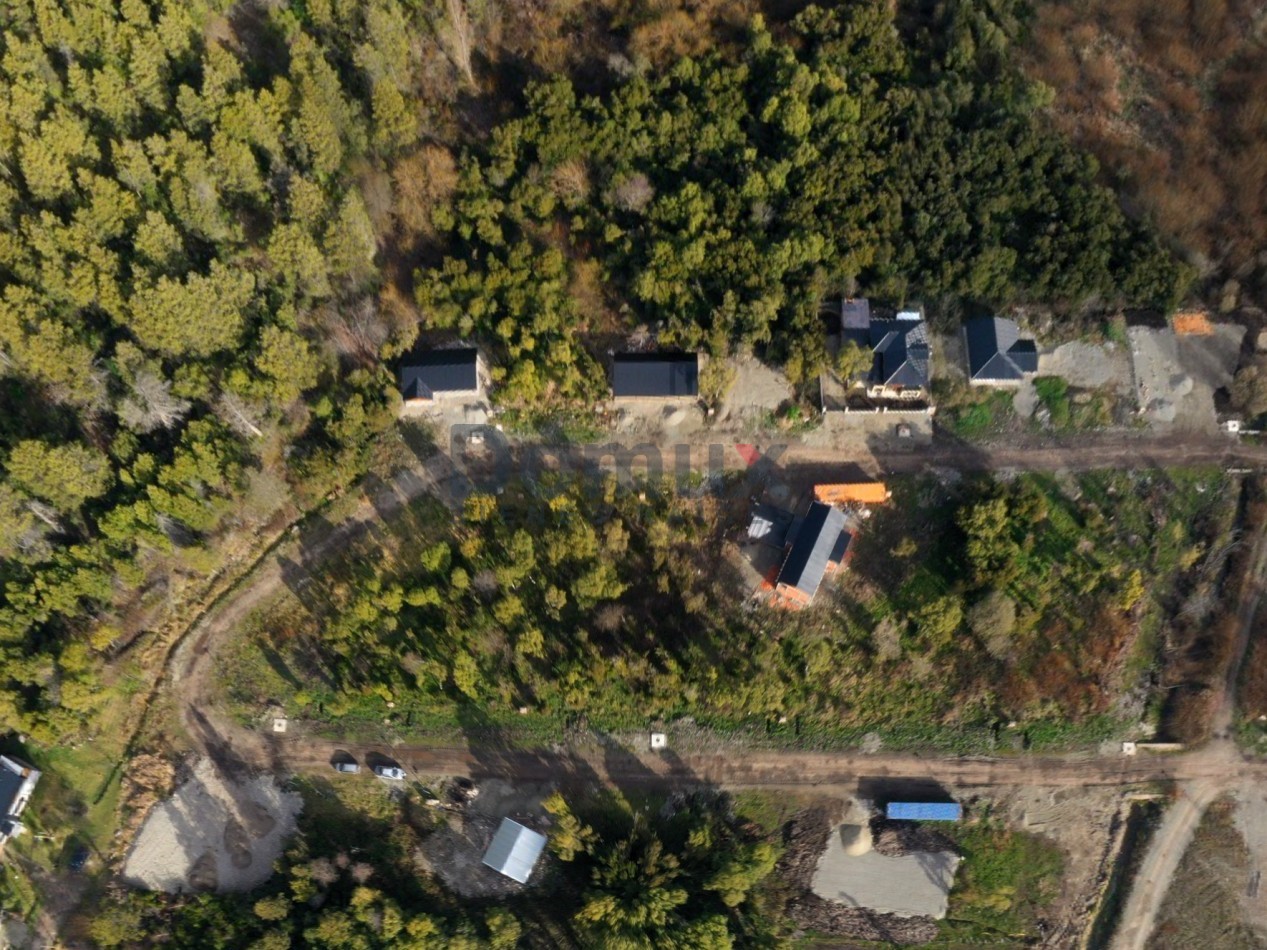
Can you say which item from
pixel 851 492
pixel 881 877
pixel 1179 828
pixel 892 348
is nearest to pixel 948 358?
pixel 892 348

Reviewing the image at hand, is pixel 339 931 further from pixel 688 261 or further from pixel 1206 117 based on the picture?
pixel 1206 117

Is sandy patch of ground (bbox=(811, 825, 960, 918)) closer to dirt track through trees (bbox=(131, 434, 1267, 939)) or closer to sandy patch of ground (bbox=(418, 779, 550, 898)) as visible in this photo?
dirt track through trees (bbox=(131, 434, 1267, 939))

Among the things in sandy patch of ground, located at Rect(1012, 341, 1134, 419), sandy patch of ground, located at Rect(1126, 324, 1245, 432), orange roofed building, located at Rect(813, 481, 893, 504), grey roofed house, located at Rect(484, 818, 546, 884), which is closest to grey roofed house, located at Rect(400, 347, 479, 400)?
orange roofed building, located at Rect(813, 481, 893, 504)

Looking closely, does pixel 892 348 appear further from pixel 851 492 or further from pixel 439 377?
pixel 439 377

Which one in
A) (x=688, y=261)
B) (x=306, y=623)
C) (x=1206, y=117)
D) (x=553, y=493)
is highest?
(x=1206, y=117)

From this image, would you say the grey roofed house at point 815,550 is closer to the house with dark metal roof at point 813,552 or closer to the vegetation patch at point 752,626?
the house with dark metal roof at point 813,552

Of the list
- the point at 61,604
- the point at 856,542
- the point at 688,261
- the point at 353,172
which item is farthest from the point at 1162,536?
the point at 61,604
